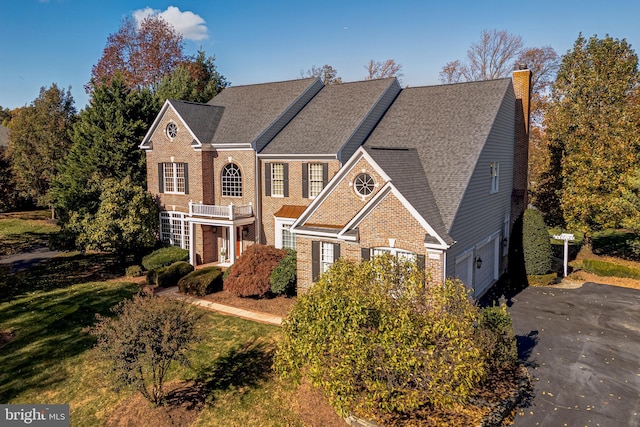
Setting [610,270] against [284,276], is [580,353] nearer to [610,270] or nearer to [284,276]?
[610,270]

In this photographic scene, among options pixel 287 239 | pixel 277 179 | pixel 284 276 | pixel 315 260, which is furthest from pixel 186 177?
pixel 315 260

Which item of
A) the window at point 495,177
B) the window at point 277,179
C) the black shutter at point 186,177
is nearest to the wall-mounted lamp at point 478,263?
the window at point 495,177

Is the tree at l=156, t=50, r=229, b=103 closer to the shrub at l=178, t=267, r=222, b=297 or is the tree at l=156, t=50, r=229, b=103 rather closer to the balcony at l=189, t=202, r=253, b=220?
the balcony at l=189, t=202, r=253, b=220

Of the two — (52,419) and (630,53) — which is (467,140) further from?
(630,53)

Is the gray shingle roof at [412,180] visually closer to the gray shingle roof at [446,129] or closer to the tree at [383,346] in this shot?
the gray shingle roof at [446,129]

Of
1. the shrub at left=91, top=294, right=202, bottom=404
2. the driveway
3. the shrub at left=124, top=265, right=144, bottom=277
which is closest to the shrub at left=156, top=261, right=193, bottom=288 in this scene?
the shrub at left=124, top=265, right=144, bottom=277
